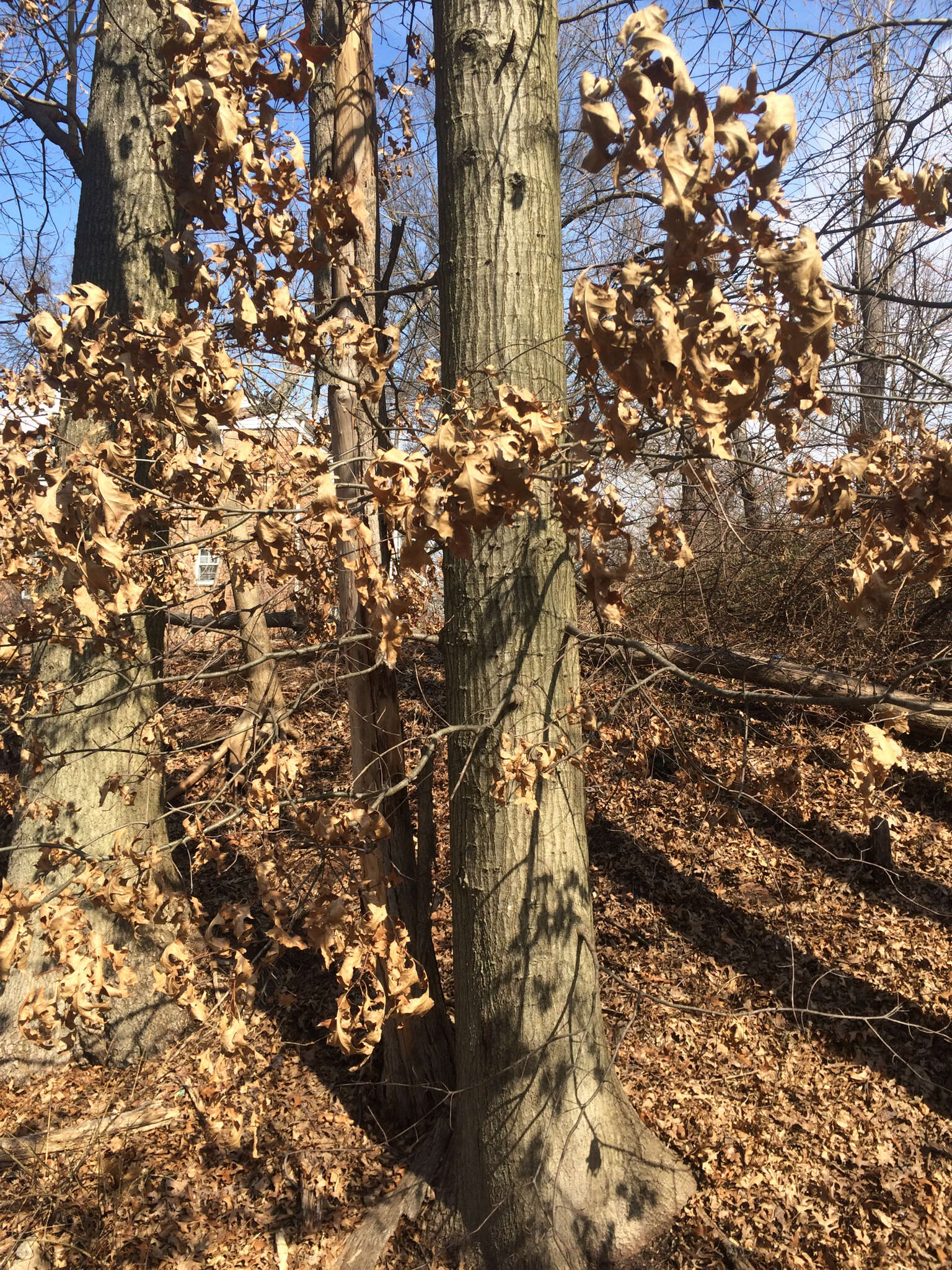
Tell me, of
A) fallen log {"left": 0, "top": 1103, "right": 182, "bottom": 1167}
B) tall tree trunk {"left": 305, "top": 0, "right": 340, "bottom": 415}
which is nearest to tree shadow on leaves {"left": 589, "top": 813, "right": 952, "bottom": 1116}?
fallen log {"left": 0, "top": 1103, "right": 182, "bottom": 1167}

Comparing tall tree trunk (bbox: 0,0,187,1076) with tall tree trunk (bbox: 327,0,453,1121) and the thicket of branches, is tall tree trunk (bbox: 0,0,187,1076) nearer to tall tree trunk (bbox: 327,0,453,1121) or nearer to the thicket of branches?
the thicket of branches

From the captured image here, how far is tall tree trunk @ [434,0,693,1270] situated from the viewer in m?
3.39

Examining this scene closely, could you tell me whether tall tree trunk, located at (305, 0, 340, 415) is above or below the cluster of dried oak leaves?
above

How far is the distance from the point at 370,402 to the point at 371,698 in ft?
4.96

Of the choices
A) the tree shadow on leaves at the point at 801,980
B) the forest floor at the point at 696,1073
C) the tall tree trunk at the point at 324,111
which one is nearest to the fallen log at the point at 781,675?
the forest floor at the point at 696,1073

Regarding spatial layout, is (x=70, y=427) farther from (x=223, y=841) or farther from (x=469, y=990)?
(x=469, y=990)

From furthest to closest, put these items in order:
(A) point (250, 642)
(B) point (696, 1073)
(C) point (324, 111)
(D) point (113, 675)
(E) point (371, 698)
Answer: (D) point (113, 675) → (B) point (696, 1073) → (C) point (324, 111) → (E) point (371, 698) → (A) point (250, 642)

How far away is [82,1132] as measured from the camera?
182 inches

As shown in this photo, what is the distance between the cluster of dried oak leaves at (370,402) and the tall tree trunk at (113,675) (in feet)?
4.37

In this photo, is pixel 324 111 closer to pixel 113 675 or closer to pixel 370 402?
pixel 370 402

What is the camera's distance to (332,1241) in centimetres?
406

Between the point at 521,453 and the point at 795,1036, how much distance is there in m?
4.09

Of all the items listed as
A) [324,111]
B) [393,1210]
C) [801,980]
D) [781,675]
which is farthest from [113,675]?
[781,675]

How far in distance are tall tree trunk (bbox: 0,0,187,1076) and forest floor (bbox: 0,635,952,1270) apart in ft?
1.40
